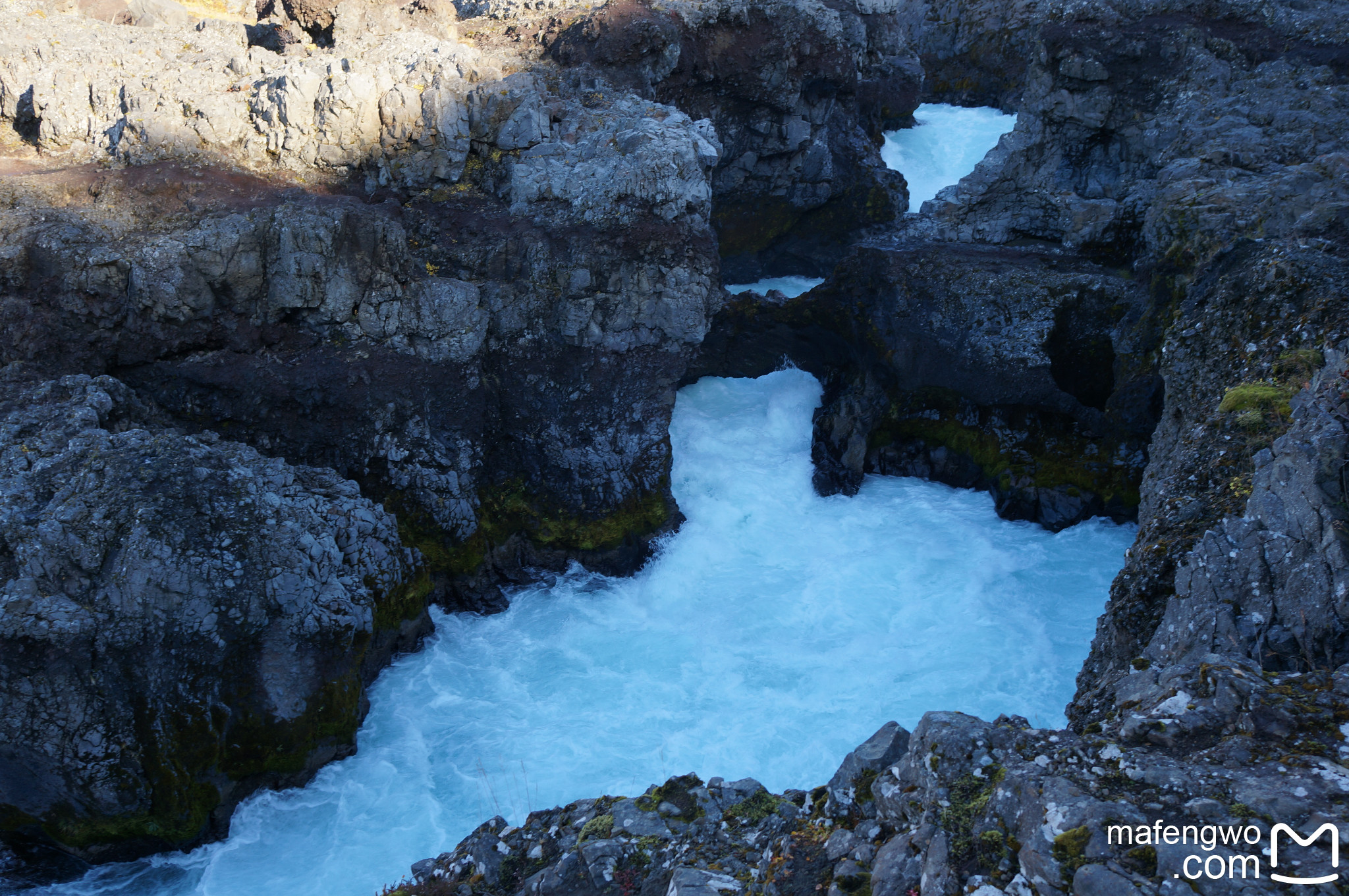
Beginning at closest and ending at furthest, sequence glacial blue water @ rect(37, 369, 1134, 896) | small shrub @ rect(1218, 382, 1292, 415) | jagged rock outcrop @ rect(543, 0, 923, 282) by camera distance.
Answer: small shrub @ rect(1218, 382, 1292, 415)
glacial blue water @ rect(37, 369, 1134, 896)
jagged rock outcrop @ rect(543, 0, 923, 282)

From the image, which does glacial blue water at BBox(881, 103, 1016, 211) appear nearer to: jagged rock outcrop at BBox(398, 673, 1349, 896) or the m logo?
jagged rock outcrop at BBox(398, 673, 1349, 896)

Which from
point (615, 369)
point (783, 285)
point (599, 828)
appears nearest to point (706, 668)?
point (615, 369)

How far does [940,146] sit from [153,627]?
36527 millimetres

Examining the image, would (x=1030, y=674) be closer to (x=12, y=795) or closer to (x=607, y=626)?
(x=607, y=626)

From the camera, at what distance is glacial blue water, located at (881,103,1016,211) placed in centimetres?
3736

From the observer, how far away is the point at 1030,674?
20078 mm

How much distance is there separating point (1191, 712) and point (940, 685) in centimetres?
1144

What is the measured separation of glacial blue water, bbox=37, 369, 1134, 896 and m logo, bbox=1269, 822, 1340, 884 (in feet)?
36.7

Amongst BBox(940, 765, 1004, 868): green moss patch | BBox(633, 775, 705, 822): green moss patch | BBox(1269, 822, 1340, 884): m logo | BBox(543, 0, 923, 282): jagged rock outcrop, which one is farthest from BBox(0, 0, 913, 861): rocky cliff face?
BBox(1269, 822, 1340, 884): m logo

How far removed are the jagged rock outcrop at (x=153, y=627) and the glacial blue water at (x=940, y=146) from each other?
91.4 feet

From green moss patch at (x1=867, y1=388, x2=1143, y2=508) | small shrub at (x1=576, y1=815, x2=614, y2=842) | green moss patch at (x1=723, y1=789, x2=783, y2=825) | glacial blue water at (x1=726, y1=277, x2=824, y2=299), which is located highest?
glacial blue water at (x1=726, y1=277, x2=824, y2=299)

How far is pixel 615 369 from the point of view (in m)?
23.3

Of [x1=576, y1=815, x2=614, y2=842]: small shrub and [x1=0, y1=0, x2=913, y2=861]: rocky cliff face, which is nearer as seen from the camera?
[x1=576, y1=815, x2=614, y2=842]: small shrub

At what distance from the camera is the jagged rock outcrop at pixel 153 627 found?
14.8 meters
